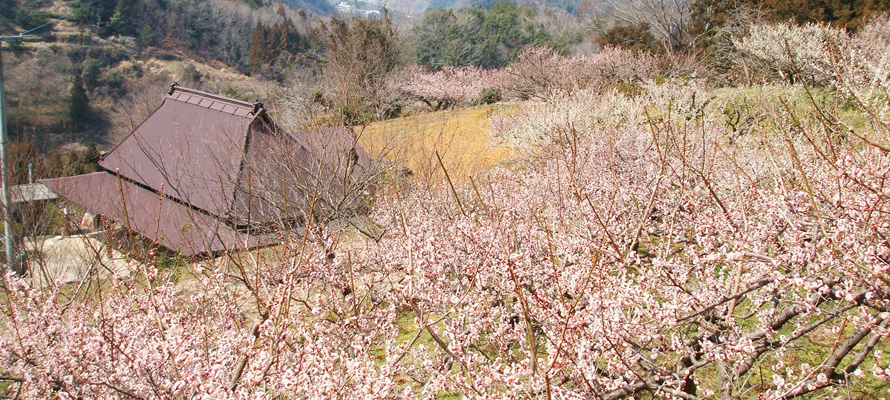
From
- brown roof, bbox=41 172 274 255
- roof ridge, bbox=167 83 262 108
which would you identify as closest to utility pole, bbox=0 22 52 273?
brown roof, bbox=41 172 274 255

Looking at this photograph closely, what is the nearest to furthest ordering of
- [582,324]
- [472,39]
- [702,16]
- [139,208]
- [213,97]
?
[582,324]
[139,208]
[213,97]
[702,16]
[472,39]

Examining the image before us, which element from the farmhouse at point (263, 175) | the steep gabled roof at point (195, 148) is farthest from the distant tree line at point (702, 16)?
the steep gabled roof at point (195, 148)

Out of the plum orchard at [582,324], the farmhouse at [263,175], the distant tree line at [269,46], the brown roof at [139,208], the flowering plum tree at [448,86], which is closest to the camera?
the plum orchard at [582,324]

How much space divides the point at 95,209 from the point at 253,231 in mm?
4715

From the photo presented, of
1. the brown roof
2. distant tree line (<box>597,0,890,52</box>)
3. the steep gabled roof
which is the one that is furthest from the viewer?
distant tree line (<box>597,0,890,52</box>)

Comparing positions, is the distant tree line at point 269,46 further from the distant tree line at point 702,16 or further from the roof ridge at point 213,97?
the roof ridge at point 213,97

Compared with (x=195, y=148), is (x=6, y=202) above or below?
below

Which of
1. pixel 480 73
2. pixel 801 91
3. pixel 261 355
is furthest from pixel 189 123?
pixel 480 73

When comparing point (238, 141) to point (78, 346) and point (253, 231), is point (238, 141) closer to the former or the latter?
point (253, 231)

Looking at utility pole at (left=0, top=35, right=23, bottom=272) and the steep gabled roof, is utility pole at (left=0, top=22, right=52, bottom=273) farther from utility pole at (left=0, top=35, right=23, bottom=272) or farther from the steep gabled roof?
the steep gabled roof

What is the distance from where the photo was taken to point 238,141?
276 inches

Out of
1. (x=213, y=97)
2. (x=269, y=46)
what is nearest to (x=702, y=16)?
(x=213, y=97)

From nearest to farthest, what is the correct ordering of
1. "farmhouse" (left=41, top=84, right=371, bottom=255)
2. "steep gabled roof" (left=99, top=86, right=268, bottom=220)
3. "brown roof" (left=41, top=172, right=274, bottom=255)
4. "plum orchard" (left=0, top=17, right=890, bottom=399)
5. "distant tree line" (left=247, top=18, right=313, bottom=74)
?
"plum orchard" (left=0, top=17, right=890, bottom=399)
"farmhouse" (left=41, top=84, right=371, bottom=255)
"steep gabled roof" (left=99, top=86, right=268, bottom=220)
"brown roof" (left=41, top=172, right=274, bottom=255)
"distant tree line" (left=247, top=18, right=313, bottom=74)

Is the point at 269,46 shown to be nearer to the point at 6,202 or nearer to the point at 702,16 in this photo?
the point at 702,16
